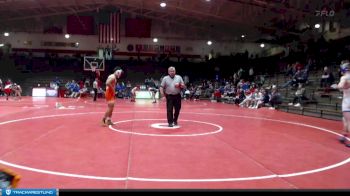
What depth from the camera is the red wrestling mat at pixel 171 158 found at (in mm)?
3900

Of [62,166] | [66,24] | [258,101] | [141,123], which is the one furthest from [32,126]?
[66,24]

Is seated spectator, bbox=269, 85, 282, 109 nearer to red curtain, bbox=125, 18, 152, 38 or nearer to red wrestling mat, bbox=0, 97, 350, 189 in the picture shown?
red wrestling mat, bbox=0, 97, 350, 189

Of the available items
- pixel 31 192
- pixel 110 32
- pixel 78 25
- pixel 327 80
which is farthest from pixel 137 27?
pixel 31 192

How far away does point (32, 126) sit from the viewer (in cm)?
842

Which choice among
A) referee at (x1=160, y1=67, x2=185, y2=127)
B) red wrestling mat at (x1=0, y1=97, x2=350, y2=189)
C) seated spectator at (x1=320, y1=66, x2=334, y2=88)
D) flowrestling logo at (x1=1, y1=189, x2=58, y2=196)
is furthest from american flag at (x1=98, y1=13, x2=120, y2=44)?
flowrestling logo at (x1=1, y1=189, x2=58, y2=196)

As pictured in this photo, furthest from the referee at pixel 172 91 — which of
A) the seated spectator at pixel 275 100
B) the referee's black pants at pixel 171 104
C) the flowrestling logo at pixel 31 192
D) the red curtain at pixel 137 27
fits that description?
the red curtain at pixel 137 27

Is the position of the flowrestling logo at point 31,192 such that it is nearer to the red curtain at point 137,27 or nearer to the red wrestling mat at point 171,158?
the red wrestling mat at point 171,158

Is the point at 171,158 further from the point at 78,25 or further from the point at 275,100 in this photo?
the point at 78,25

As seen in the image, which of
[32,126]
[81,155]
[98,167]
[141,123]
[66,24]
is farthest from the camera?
[66,24]

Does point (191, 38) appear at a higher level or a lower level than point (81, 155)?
higher

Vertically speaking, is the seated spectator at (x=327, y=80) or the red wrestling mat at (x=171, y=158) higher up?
the seated spectator at (x=327, y=80)

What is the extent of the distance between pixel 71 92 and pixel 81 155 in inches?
938

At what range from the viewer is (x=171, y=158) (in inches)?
201

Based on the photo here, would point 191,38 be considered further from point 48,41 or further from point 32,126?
point 32,126
